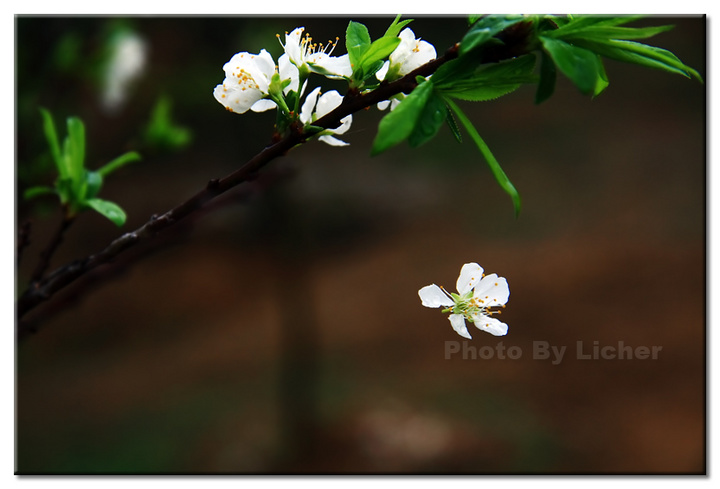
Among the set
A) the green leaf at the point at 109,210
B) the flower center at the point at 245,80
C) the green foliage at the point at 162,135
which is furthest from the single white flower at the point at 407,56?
the green foliage at the point at 162,135

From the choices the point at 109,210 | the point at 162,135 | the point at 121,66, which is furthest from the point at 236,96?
the point at 121,66

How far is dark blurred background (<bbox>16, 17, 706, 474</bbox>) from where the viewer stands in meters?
2.36

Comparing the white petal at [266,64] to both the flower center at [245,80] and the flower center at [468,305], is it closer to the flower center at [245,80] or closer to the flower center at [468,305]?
the flower center at [245,80]

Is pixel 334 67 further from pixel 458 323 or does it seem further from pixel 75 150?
pixel 75 150

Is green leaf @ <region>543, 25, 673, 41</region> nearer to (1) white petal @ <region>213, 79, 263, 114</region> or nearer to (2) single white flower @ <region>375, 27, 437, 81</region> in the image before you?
(2) single white flower @ <region>375, 27, 437, 81</region>

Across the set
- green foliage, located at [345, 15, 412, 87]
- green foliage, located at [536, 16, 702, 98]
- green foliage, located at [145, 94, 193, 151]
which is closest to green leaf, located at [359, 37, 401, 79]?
green foliage, located at [345, 15, 412, 87]

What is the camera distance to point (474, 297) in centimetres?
56

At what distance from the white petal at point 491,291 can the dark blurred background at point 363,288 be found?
72 centimetres

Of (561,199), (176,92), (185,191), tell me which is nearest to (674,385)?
(561,199)

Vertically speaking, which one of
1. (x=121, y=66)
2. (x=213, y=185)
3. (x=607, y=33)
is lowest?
(x=213, y=185)

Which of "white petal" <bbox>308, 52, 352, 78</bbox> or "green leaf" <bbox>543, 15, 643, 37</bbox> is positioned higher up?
"green leaf" <bbox>543, 15, 643, 37</bbox>

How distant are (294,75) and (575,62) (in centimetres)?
22

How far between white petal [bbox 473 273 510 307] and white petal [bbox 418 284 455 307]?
34 mm

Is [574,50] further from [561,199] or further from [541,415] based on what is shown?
[561,199]
